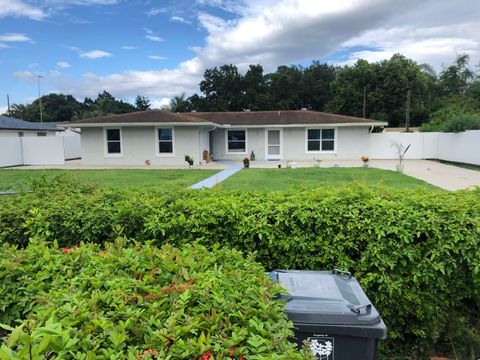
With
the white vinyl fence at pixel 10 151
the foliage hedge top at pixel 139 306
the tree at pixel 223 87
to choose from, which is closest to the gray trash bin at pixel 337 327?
the foliage hedge top at pixel 139 306

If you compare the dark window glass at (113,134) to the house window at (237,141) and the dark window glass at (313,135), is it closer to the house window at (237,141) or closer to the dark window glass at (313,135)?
the house window at (237,141)

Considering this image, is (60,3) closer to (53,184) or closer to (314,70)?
(53,184)

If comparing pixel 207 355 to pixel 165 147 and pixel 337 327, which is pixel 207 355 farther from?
pixel 165 147

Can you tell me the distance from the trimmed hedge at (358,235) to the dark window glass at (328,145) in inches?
850

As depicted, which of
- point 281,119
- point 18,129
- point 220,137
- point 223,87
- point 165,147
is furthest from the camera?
point 223,87

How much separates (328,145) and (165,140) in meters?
10.4

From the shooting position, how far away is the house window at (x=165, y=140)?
22.5 m

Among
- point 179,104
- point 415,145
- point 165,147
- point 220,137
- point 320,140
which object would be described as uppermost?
point 179,104

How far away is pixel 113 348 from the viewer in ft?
4.61

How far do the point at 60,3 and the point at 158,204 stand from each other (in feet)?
44.1

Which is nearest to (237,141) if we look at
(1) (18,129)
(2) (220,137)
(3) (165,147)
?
(2) (220,137)

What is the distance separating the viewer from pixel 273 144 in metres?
25.4

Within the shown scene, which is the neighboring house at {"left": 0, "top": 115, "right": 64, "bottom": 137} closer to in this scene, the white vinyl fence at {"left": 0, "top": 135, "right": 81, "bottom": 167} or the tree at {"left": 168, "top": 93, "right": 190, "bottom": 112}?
the white vinyl fence at {"left": 0, "top": 135, "right": 81, "bottom": 167}

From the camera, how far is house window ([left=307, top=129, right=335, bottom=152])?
81.6 feet
